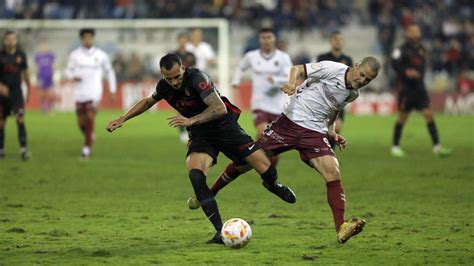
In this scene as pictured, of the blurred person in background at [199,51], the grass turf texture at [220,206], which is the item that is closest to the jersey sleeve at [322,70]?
the grass turf texture at [220,206]

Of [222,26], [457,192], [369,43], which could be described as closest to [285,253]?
[457,192]

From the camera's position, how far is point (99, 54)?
62.0 feet

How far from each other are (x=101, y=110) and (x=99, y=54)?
15.8 meters

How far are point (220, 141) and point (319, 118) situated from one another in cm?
111

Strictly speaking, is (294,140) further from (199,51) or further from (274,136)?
(199,51)

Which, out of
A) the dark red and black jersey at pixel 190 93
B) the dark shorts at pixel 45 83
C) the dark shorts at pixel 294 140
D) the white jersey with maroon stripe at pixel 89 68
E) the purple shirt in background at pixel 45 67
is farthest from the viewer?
the dark shorts at pixel 45 83

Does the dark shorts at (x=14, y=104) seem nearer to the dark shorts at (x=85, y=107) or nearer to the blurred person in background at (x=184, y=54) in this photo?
the dark shorts at (x=85, y=107)

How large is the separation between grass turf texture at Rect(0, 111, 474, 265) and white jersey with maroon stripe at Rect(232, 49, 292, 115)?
1.23 m

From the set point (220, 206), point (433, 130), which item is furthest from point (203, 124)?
point (433, 130)

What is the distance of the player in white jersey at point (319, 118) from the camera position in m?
9.66

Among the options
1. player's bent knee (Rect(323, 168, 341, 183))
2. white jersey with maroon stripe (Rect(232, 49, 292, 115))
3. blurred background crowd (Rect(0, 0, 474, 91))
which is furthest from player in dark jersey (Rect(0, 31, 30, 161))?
blurred background crowd (Rect(0, 0, 474, 91))

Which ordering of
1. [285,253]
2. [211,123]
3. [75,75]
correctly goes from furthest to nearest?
[75,75], [211,123], [285,253]

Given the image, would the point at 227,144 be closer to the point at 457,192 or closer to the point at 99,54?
the point at 457,192

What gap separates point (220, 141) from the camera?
9.89m
